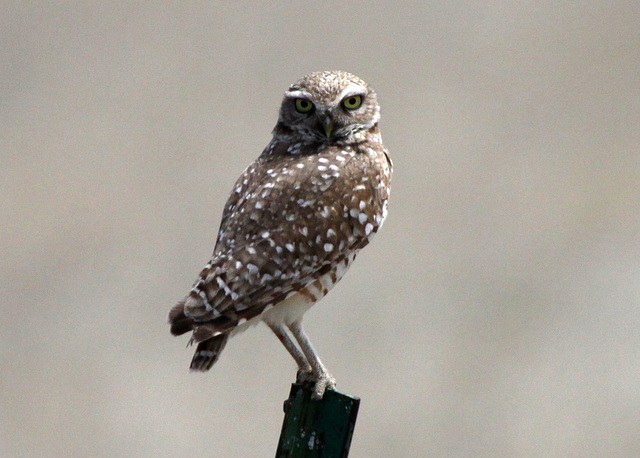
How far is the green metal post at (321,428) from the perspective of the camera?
3932 millimetres

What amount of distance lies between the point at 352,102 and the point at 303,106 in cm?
22

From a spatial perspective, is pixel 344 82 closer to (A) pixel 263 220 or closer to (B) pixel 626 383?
(A) pixel 263 220

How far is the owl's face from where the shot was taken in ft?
15.8

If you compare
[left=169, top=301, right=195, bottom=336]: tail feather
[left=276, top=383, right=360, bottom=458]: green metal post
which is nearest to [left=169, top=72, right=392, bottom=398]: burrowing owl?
[left=169, top=301, right=195, bottom=336]: tail feather

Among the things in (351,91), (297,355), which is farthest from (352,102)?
(297,355)

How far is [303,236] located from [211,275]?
430mm

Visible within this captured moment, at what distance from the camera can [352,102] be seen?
4945mm

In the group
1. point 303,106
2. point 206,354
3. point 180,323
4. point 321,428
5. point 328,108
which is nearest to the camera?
point 321,428

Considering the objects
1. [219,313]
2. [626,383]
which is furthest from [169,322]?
[626,383]

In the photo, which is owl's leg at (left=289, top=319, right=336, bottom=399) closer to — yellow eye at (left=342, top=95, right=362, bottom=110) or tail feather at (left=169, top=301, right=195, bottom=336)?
tail feather at (left=169, top=301, right=195, bottom=336)

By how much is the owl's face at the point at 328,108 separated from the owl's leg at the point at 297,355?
2.83 feet

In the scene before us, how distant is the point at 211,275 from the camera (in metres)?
4.30

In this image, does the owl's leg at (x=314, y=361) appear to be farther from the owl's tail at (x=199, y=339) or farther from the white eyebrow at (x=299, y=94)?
the white eyebrow at (x=299, y=94)

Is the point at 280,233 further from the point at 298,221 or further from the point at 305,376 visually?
the point at 305,376
